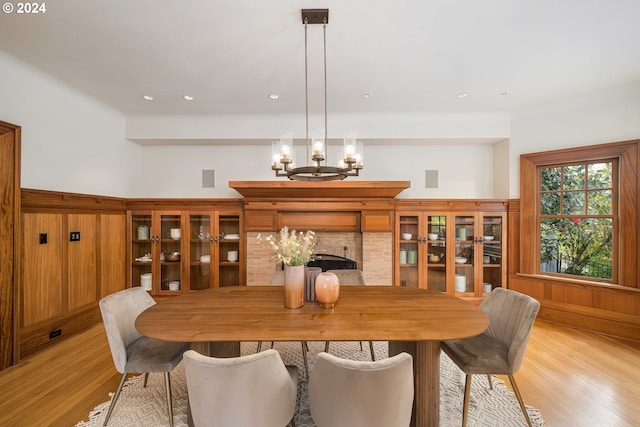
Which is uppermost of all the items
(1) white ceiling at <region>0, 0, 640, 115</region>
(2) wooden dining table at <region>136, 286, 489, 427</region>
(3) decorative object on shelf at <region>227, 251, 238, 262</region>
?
(1) white ceiling at <region>0, 0, 640, 115</region>

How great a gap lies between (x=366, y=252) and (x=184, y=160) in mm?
3100

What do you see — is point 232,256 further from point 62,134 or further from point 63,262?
point 62,134

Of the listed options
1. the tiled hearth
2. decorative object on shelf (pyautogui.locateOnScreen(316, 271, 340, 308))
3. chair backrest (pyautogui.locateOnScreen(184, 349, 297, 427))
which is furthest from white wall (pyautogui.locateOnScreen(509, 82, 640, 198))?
chair backrest (pyautogui.locateOnScreen(184, 349, 297, 427))

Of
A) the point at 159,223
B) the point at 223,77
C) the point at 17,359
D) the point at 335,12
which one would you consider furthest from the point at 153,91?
the point at 17,359

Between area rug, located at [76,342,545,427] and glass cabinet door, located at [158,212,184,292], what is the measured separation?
1765 mm

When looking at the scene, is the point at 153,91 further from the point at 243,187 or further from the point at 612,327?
the point at 612,327

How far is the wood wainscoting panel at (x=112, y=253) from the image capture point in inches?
127

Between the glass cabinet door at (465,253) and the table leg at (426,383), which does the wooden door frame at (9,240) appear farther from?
the glass cabinet door at (465,253)

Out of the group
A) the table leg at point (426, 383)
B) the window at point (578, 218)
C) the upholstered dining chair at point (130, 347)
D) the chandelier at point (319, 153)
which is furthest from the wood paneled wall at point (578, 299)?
the upholstered dining chair at point (130, 347)

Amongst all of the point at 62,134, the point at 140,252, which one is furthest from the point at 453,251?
the point at 62,134

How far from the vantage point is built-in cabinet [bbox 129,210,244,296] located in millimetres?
3703

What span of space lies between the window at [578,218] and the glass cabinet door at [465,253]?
80 cm

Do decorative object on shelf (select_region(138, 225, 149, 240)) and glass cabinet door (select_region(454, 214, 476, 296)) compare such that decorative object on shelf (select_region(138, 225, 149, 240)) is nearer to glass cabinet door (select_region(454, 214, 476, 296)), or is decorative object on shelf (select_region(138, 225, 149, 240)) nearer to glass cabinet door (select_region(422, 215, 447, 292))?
glass cabinet door (select_region(422, 215, 447, 292))

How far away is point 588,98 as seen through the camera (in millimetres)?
3068
